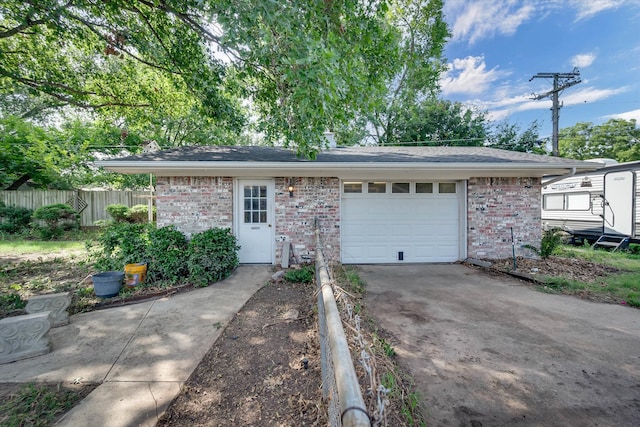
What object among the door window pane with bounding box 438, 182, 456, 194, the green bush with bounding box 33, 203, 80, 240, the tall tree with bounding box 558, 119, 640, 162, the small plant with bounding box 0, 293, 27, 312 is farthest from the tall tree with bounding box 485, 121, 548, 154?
the green bush with bounding box 33, 203, 80, 240

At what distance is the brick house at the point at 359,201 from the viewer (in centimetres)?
600

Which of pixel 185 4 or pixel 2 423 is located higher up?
pixel 185 4

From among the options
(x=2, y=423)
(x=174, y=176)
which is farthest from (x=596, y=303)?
(x=174, y=176)

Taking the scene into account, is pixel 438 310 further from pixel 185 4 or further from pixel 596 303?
pixel 185 4

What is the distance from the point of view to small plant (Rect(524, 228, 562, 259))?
6680 mm

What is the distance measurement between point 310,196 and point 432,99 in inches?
497

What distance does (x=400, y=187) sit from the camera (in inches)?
276

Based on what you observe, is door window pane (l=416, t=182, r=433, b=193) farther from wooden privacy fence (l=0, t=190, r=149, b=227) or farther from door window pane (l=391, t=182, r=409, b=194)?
wooden privacy fence (l=0, t=190, r=149, b=227)

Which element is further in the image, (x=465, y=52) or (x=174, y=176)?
(x=465, y=52)

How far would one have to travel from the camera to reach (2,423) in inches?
76.2

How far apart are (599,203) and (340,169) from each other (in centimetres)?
922

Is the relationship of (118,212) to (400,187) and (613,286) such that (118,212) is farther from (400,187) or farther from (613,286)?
(613,286)

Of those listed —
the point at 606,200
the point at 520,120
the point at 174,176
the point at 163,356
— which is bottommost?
the point at 163,356

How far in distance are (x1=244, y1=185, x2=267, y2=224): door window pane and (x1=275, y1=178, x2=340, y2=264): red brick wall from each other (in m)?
0.34
